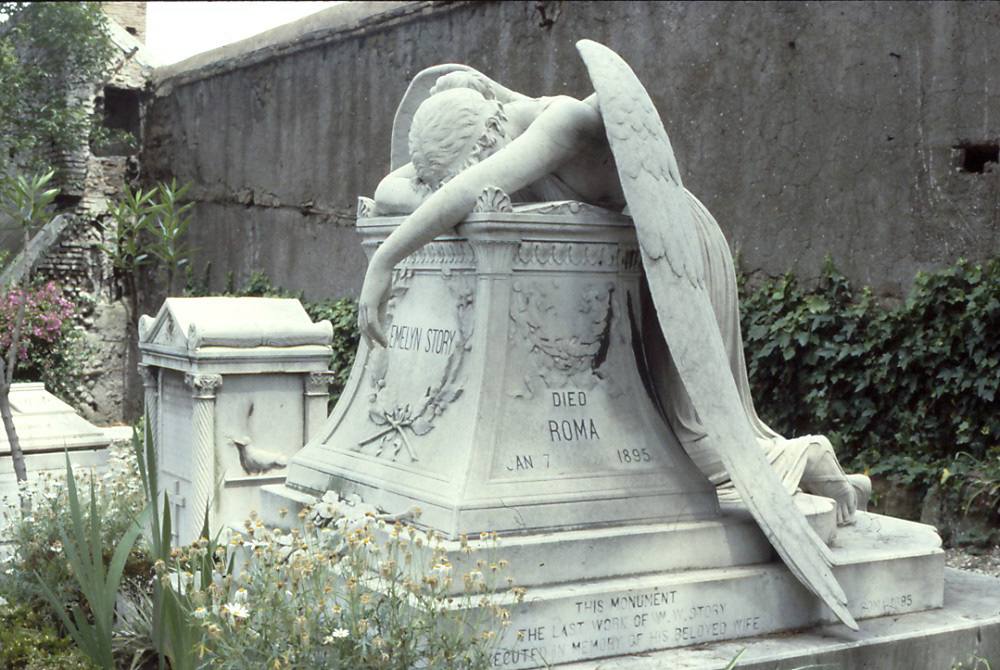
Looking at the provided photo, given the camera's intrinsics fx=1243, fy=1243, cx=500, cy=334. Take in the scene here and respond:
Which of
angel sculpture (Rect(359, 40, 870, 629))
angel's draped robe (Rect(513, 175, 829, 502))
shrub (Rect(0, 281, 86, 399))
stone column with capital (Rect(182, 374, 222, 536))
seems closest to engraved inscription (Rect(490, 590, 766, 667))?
angel sculpture (Rect(359, 40, 870, 629))

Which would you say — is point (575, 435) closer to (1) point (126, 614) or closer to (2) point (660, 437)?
(2) point (660, 437)

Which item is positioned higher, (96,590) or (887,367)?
(887,367)

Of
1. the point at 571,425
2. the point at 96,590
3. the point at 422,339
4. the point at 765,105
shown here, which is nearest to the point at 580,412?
the point at 571,425

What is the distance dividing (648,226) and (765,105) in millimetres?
4123

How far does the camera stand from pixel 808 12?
7.40 m

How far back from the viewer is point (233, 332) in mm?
5918

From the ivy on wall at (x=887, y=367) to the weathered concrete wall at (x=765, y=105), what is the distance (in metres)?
0.21

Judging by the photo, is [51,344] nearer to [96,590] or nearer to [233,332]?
[233,332]

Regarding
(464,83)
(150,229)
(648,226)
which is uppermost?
(464,83)

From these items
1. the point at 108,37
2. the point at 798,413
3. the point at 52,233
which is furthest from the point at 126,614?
the point at 108,37

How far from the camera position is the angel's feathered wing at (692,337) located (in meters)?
3.80

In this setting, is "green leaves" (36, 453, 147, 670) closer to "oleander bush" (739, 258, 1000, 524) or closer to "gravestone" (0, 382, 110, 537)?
"gravestone" (0, 382, 110, 537)

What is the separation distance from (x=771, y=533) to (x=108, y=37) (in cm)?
1124

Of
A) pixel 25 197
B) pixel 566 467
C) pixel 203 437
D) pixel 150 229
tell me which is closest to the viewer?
pixel 566 467
